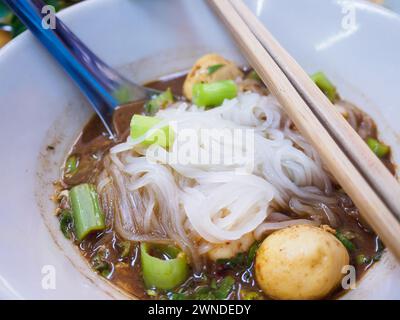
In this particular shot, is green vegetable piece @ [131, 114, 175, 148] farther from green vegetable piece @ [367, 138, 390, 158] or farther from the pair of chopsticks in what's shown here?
green vegetable piece @ [367, 138, 390, 158]

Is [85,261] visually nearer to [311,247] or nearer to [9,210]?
[9,210]

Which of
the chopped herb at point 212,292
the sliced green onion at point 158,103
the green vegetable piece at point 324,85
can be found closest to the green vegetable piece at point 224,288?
the chopped herb at point 212,292

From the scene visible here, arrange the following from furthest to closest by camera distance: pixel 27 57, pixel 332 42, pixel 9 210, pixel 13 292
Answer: pixel 332 42
pixel 27 57
pixel 9 210
pixel 13 292

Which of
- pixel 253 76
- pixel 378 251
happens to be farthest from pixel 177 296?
pixel 253 76

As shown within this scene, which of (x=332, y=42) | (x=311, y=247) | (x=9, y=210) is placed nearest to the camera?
(x=311, y=247)

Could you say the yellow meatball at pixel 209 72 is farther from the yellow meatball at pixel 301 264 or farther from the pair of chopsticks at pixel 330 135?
the yellow meatball at pixel 301 264
